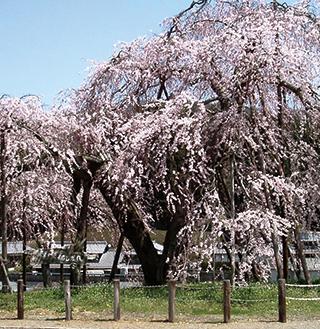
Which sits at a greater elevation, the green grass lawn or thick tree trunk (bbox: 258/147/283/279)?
thick tree trunk (bbox: 258/147/283/279)

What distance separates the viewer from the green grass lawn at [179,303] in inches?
562

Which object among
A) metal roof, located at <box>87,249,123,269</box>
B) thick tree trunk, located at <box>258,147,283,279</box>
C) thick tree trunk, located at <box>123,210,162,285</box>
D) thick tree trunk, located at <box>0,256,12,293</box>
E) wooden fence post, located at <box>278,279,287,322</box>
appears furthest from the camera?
metal roof, located at <box>87,249,123,269</box>

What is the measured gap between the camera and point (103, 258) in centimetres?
3684

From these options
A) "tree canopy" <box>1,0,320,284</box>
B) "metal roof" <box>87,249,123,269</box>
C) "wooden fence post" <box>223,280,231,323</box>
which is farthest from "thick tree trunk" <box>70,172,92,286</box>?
"metal roof" <box>87,249,123,269</box>

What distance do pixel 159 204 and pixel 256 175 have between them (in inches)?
150

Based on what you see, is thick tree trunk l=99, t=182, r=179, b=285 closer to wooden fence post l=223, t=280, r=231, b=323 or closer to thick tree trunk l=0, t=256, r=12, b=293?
thick tree trunk l=0, t=256, r=12, b=293

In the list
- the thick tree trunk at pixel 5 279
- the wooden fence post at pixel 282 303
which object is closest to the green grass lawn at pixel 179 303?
the wooden fence post at pixel 282 303

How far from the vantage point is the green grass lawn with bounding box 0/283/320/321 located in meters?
14.3

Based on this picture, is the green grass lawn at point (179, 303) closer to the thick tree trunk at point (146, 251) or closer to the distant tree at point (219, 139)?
the distant tree at point (219, 139)

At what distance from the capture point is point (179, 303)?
1541 cm

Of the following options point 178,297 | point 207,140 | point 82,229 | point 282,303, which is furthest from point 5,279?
point 282,303

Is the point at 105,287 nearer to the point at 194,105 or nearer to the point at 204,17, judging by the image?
the point at 194,105

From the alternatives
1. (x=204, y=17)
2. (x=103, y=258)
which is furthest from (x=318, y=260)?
(x=103, y=258)

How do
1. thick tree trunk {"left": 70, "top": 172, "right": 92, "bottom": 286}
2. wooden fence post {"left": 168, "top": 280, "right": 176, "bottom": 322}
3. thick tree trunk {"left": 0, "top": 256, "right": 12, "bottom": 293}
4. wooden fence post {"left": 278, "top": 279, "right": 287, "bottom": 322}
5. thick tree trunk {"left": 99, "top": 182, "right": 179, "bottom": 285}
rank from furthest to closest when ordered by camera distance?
thick tree trunk {"left": 70, "top": 172, "right": 92, "bottom": 286} → thick tree trunk {"left": 99, "top": 182, "right": 179, "bottom": 285} → thick tree trunk {"left": 0, "top": 256, "right": 12, "bottom": 293} → wooden fence post {"left": 168, "top": 280, "right": 176, "bottom": 322} → wooden fence post {"left": 278, "top": 279, "right": 287, "bottom": 322}
